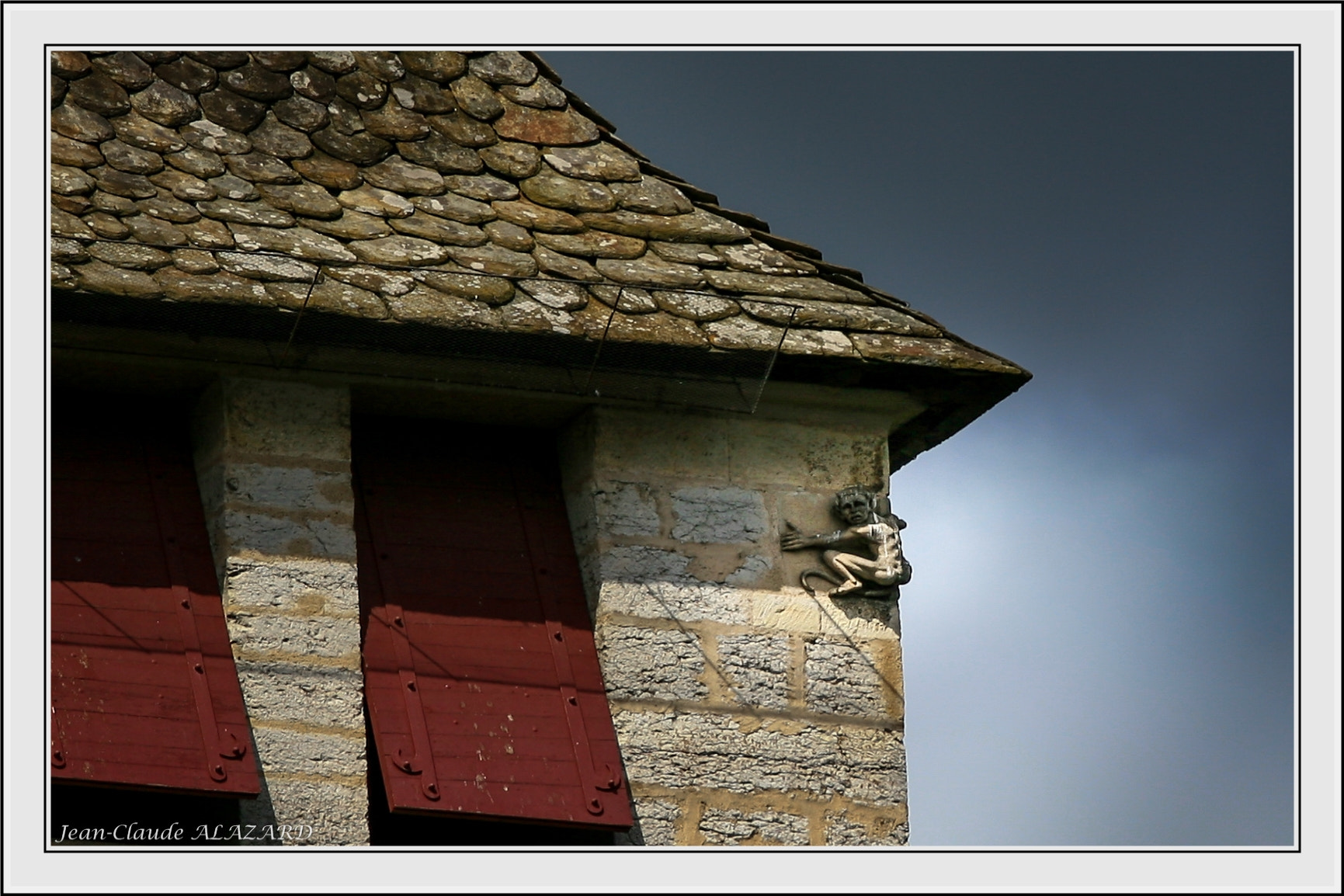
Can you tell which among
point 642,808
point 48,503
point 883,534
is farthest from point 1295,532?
point 48,503

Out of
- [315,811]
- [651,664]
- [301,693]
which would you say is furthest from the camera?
[651,664]

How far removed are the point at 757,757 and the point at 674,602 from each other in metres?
0.56

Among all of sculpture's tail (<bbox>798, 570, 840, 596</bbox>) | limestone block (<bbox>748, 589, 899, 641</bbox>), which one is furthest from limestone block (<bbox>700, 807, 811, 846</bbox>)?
sculpture's tail (<bbox>798, 570, 840, 596</bbox>)

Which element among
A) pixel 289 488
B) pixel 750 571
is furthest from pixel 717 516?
pixel 289 488

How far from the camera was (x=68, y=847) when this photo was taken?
8883 millimetres

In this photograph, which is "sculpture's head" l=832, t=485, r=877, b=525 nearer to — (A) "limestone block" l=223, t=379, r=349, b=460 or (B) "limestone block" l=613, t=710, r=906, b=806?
(B) "limestone block" l=613, t=710, r=906, b=806

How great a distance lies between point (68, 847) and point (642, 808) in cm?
180

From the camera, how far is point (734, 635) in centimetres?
1014

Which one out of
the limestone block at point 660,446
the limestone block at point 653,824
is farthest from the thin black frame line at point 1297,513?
the limestone block at point 660,446

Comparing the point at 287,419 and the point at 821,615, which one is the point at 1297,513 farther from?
the point at 287,419

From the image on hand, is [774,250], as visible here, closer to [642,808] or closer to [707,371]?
[707,371]

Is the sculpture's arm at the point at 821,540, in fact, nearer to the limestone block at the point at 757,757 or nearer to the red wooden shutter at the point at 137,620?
the limestone block at the point at 757,757

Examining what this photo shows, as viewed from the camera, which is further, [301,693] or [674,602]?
[674,602]

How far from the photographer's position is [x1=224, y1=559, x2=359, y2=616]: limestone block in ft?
32.0
